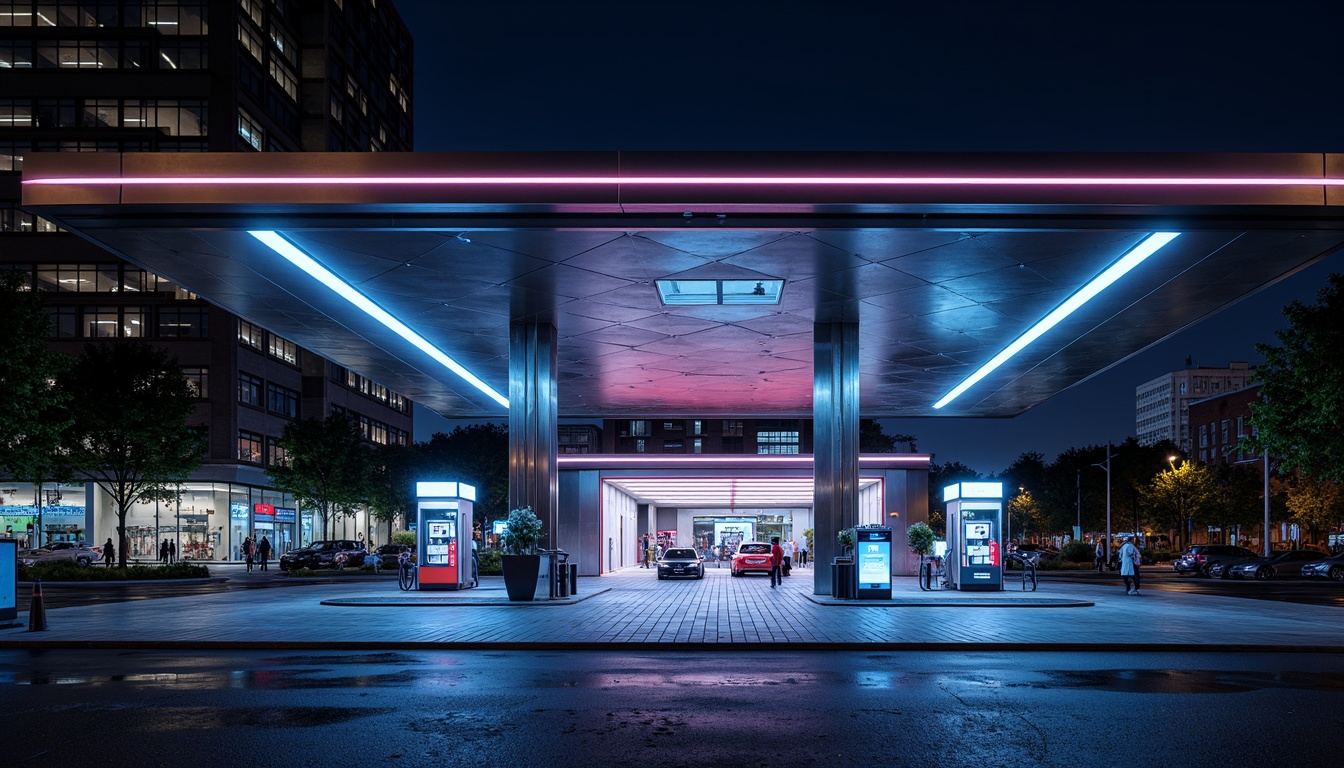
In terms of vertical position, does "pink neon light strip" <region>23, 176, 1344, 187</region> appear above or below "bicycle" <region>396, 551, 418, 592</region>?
above

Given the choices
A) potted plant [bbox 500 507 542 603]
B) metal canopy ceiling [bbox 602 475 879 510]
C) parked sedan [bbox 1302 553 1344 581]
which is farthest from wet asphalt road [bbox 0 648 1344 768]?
parked sedan [bbox 1302 553 1344 581]

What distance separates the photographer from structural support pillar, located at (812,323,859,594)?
2567 centimetres

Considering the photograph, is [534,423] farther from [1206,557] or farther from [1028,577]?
[1206,557]

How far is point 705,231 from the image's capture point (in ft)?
59.6

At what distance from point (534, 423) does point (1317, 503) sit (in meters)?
49.2

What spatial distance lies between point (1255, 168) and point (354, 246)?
14972mm

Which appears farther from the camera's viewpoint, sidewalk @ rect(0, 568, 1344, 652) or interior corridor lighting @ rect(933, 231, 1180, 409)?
interior corridor lighting @ rect(933, 231, 1180, 409)

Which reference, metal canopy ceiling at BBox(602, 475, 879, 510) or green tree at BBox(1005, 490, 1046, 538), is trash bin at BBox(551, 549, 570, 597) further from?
green tree at BBox(1005, 490, 1046, 538)

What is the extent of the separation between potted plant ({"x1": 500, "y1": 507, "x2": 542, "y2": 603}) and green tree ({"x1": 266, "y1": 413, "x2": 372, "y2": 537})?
124 feet

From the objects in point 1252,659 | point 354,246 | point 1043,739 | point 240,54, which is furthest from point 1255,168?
point 240,54

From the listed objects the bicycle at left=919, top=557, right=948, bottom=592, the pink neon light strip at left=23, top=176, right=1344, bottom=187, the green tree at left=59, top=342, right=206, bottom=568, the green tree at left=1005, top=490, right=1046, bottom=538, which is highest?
the pink neon light strip at left=23, top=176, right=1344, bottom=187

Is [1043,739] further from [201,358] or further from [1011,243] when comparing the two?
[201,358]

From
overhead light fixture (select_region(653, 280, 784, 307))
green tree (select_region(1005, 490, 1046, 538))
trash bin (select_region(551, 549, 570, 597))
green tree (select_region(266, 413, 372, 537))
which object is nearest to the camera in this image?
overhead light fixture (select_region(653, 280, 784, 307))

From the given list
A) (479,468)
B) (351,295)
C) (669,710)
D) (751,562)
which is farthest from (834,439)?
(479,468)
